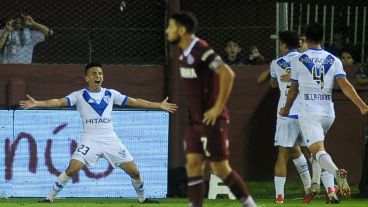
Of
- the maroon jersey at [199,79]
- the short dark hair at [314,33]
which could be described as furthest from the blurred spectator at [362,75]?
the maroon jersey at [199,79]

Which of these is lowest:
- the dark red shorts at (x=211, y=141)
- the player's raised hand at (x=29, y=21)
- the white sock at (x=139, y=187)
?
the white sock at (x=139, y=187)

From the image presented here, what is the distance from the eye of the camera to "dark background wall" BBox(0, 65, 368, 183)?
56.3ft

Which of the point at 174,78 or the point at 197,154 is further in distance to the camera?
the point at 174,78

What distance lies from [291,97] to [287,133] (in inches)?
54.9

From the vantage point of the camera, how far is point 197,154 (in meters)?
9.96

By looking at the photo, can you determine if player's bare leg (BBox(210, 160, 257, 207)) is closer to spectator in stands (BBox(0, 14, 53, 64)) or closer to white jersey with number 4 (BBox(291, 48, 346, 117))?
white jersey with number 4 (BBox(291, 48, 346, 117))

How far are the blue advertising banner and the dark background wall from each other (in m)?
1.42

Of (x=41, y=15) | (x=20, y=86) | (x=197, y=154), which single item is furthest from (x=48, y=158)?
(x=197, y=154)

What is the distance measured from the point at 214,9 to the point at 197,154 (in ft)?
30.2

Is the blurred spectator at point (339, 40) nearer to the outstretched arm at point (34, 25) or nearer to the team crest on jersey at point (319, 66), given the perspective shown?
the outstretched arm at point (34, 25)

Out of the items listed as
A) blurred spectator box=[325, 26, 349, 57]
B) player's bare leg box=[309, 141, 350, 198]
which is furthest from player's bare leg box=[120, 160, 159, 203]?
blurred spectator box=[325, 26, 349, 57]

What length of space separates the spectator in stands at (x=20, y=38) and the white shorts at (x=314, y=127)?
6149 millimetres

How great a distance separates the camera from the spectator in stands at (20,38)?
17.0 m

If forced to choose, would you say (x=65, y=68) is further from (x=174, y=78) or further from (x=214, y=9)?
(x=214, y=9)
